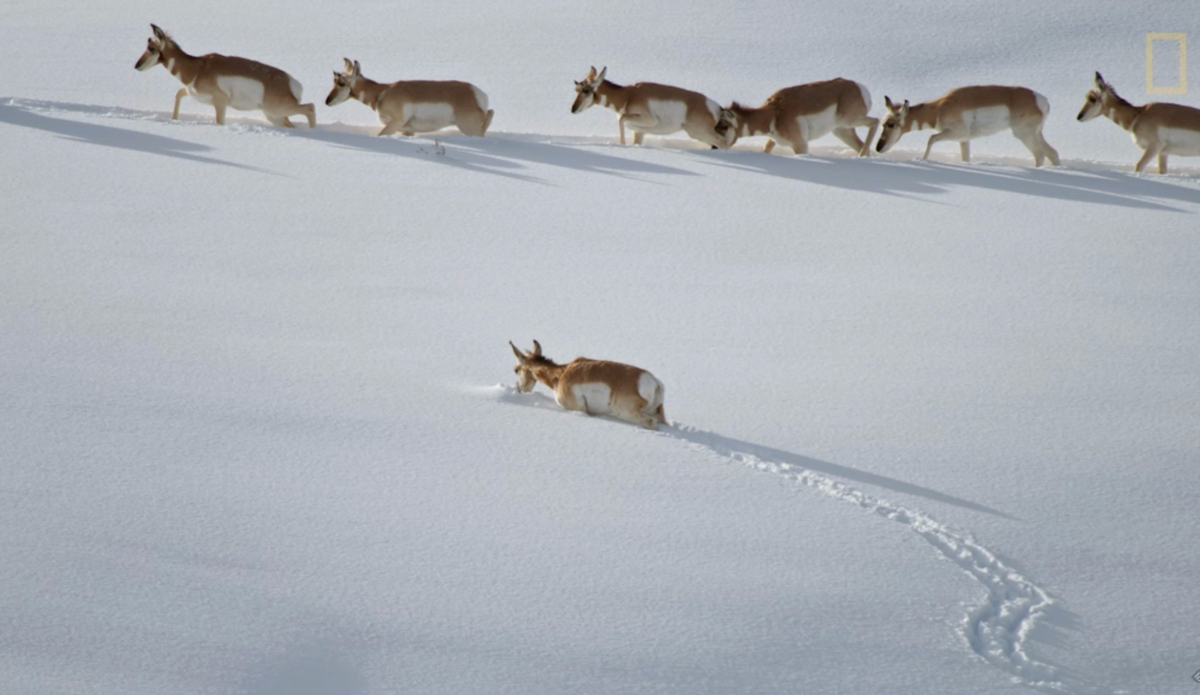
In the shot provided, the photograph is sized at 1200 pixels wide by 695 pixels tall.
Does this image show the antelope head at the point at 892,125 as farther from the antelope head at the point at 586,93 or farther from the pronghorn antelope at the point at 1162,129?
the antelope head at the point at 586,93

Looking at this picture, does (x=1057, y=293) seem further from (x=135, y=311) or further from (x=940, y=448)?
(x=135, y=311)

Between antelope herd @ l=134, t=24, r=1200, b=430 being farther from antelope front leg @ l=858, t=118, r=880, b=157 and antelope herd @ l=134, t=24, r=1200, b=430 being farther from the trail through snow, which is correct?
the trail through snow

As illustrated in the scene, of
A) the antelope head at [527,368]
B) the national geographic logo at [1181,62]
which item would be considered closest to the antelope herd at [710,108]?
the national geographic logo at [1181,62]

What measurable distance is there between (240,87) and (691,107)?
163 inches

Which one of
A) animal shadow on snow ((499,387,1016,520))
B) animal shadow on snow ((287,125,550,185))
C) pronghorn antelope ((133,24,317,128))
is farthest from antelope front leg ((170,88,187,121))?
animal shadow on snow ((499,387,1016,520))

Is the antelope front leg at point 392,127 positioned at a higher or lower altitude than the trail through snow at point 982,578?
higher

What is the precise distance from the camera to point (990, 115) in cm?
1172

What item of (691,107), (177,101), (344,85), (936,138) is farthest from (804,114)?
(177,101)

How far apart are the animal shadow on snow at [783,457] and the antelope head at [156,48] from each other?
7.68 metres

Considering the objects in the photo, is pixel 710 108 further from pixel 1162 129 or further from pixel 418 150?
pixel 1162 129

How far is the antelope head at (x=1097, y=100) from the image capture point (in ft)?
38.8

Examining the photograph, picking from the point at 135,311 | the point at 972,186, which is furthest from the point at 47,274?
the point at 972,186

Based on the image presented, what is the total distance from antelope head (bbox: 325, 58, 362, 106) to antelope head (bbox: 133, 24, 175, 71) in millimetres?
1554

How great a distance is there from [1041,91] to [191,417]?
10450 mm
